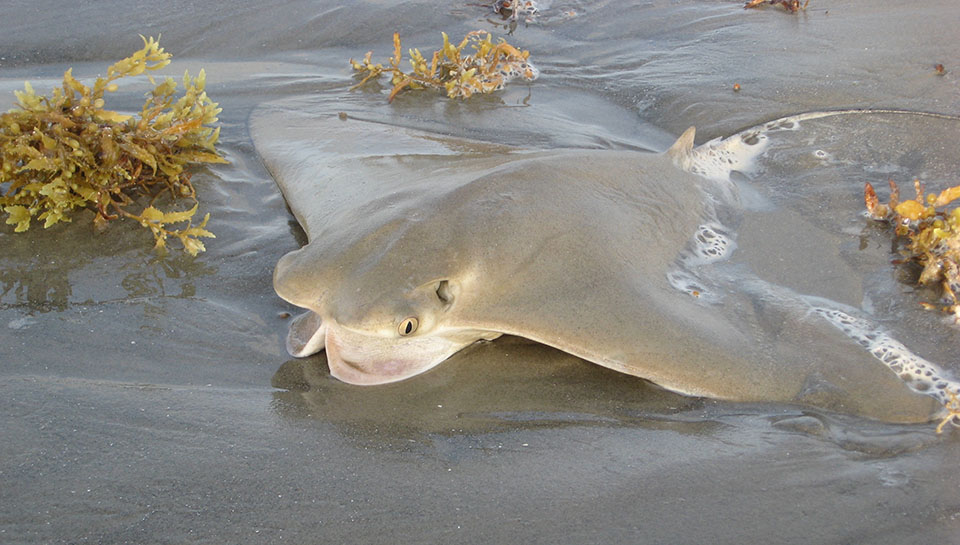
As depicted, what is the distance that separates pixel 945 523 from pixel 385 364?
67.3 inches

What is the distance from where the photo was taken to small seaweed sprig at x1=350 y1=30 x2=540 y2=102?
4984mm

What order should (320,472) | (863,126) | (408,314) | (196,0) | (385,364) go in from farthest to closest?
(196,0), (863,126), (385,364), (408,314), (320,472)

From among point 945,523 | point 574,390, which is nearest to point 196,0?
point 574,390

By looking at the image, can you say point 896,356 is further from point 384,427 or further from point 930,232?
point 384,427

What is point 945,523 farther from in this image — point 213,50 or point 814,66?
point 213,50

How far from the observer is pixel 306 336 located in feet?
8.98

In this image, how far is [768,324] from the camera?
2752 mm

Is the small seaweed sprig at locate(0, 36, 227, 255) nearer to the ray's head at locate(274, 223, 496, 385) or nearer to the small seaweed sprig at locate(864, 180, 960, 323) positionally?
the ray's head at locate(274, 223, 496, 385)

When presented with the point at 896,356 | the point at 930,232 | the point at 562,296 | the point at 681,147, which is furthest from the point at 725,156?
the point at 562,296

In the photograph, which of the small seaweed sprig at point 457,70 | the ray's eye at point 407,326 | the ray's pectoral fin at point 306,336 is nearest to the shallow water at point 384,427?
the ray's pectoral fin at point 306,336

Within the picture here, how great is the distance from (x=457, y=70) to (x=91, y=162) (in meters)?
2.47

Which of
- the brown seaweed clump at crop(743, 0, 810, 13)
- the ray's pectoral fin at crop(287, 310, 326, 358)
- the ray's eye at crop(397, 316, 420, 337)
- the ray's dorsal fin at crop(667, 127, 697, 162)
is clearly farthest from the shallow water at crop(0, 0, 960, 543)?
the brown seaweed clump at crop(743, 0, 810, 13)

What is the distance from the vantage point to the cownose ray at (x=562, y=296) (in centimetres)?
240

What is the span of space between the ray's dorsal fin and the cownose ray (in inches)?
26.2
